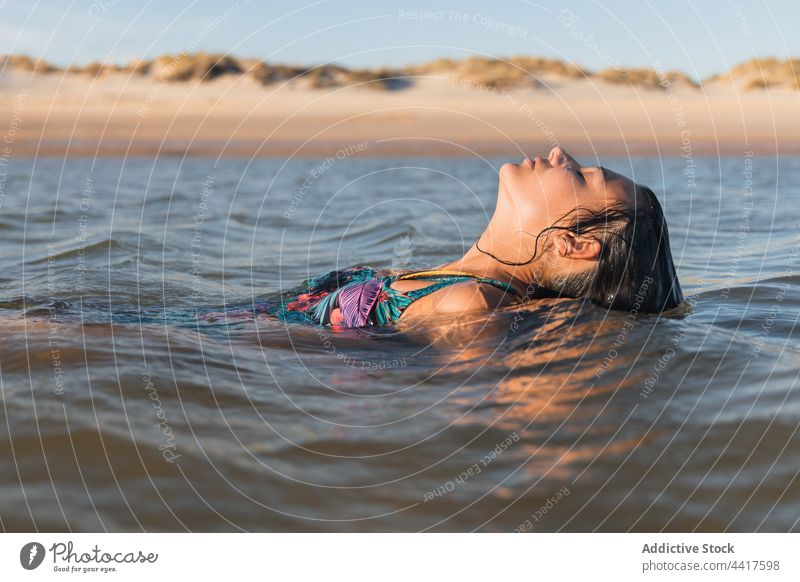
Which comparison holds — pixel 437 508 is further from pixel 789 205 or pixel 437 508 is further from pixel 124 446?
pixel 789 205

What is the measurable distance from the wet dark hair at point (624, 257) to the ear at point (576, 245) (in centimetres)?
3

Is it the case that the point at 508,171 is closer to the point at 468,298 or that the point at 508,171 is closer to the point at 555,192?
the point at 555,192

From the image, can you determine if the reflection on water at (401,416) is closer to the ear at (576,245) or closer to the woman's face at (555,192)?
the ear at (576,245)

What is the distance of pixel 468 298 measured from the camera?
14.6ft

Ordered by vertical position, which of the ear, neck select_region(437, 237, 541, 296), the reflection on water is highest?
the ear

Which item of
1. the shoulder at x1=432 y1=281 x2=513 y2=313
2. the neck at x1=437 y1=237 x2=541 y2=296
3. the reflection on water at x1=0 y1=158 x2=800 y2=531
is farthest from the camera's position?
the neck at x1=437 y1=237 x2=541 y2=296

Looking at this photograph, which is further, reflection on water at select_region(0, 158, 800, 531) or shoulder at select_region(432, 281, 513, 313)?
shoulder at select_region(432, 281, 513, 313)

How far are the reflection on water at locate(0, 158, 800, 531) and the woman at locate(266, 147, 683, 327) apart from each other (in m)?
0.17

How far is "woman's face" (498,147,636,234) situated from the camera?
466cm

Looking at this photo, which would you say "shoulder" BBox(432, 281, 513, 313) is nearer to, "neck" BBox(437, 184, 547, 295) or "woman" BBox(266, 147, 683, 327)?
"woman" BBox(266, 147, 683, 327)

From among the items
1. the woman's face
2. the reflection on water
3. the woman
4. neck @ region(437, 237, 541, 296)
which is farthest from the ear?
the reflection on water

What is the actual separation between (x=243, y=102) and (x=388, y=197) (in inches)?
724

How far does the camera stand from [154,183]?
1502cm

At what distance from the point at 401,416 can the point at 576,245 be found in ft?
5.84
